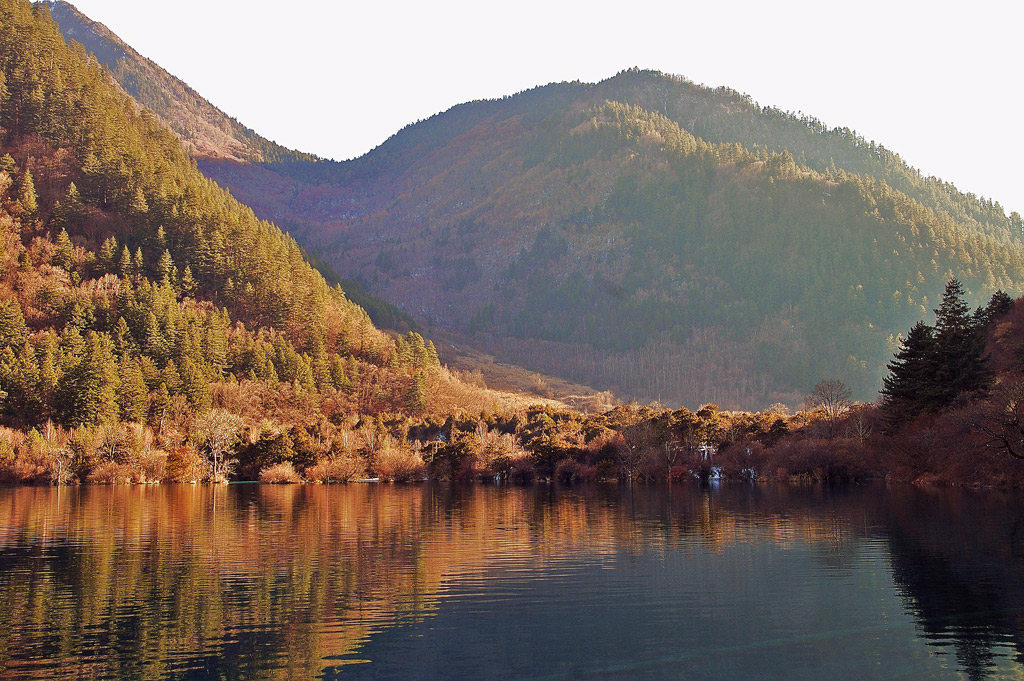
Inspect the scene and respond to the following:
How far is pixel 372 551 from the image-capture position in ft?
113

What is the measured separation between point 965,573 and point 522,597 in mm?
13091

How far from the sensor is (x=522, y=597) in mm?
24922

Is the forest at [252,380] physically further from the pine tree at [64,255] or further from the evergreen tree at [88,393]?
the pine tree at [64,255]

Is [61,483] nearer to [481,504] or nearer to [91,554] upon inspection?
[481,504]

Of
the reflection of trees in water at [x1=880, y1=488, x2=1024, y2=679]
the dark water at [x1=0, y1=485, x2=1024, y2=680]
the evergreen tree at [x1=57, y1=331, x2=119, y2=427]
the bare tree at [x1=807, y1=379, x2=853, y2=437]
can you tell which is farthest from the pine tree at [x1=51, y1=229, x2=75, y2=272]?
the reflection of trees in water at [x1=880, y1=488, x2=1024, y2=679]

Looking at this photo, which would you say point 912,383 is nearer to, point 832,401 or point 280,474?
point 832,401

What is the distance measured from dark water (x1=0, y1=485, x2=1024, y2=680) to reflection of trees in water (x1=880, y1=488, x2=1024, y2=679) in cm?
10

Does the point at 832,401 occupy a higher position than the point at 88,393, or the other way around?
the point at 88,393

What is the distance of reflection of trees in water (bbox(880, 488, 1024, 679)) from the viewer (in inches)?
773

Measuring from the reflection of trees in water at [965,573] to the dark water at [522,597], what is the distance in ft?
0.34

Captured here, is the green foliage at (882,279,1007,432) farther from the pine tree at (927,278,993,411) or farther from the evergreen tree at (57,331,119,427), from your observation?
the evergreen tree at (57,331,119,427)

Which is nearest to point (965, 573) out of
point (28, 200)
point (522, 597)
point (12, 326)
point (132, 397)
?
point (522, 597)

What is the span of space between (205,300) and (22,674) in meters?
132

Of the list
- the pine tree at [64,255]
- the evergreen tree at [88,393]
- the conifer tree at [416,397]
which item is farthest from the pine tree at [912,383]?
the pine tree at [64,255]
